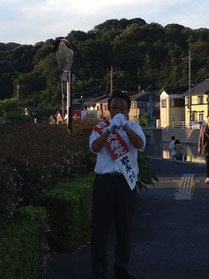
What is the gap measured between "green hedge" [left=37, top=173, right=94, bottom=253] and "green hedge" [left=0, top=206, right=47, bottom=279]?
0.72 metres

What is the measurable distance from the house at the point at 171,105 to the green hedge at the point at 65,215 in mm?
63220

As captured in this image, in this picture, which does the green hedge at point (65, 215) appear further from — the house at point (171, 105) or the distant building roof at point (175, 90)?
the distant building roof at point (175, 90)

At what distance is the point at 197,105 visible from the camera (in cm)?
6456

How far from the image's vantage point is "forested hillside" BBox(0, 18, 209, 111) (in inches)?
3140

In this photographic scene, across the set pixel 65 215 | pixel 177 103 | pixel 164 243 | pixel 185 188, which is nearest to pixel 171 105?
pixel 177 103

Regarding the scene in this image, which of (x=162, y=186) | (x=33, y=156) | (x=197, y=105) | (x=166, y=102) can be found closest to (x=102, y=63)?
(x=166, y=102)

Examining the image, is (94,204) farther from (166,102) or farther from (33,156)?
(166,102)

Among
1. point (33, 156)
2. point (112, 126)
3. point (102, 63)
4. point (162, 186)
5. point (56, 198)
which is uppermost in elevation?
point (102, 63)

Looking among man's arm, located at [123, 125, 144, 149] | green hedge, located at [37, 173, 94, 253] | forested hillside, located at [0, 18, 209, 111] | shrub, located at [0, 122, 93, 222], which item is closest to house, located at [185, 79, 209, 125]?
forested hillside, located at [0, 18, 209, 111]

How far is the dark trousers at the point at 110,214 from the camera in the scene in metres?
4.28

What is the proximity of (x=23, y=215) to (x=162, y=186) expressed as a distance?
297 inches

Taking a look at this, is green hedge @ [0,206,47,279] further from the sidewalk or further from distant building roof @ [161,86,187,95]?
distant building roof @ [161,86,187,95]

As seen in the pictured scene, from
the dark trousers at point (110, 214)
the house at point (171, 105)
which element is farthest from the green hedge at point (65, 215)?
the house at point (171, 105)

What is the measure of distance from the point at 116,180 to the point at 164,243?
199cm
